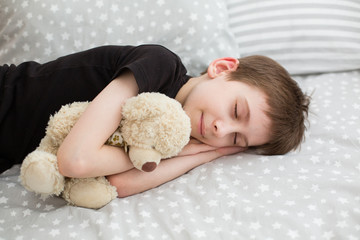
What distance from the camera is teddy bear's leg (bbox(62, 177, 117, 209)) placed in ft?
3.33

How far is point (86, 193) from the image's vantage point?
1.01 m

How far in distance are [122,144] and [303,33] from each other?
0.95 metres

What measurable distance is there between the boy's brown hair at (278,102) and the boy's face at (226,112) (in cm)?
3

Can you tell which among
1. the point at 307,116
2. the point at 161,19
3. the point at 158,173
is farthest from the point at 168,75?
the point at 307,116

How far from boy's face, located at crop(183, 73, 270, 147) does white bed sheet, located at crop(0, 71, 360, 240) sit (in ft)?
0.29

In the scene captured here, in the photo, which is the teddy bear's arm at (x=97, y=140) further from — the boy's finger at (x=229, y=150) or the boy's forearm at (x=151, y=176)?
the boy's finger at (x=229, y=150)

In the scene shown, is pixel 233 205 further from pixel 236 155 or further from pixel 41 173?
pixel 41 173

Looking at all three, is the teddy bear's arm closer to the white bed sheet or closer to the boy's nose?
the white bed sheet

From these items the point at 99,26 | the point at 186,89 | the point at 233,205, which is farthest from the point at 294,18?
the point at 233,205

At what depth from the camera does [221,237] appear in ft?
3.00

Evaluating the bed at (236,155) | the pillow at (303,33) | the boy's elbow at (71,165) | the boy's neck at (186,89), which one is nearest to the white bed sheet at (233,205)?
the bed at (236,155)

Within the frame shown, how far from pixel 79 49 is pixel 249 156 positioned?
0.72m

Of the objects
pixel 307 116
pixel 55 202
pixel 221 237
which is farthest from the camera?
pixel 307 116

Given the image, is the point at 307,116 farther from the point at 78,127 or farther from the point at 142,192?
the point at 78,127
